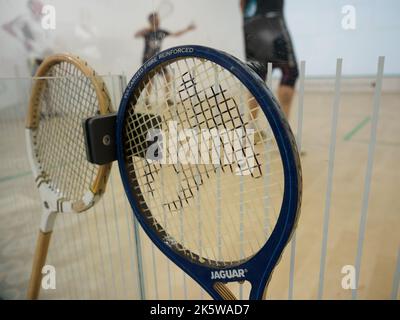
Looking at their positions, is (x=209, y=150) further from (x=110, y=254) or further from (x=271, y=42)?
(x=110, y=254)

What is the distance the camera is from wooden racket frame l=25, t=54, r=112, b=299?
0.59m

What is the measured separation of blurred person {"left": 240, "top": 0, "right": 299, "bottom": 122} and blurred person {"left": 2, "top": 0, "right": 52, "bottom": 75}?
126 centimetres

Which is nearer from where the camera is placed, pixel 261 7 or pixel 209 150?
pixel 209 150

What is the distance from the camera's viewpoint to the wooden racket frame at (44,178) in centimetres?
59

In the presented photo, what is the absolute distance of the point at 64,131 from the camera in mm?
732

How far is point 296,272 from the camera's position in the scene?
1012 mm

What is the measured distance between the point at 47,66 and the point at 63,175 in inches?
8.8

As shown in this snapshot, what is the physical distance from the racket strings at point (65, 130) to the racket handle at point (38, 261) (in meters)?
0.12

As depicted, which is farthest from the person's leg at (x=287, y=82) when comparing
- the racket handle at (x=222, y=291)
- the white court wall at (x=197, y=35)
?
the white court wall at (x=197, y=35)

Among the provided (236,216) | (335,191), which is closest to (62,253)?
(236,216)

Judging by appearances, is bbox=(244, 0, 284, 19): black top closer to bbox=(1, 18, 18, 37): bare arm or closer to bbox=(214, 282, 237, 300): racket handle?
bbox=(214, 282, 237, 300): racket handle

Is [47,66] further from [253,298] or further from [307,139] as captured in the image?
[307,139]

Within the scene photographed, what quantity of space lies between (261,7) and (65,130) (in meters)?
0.47

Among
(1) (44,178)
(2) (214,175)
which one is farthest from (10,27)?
(2) (214,175)
